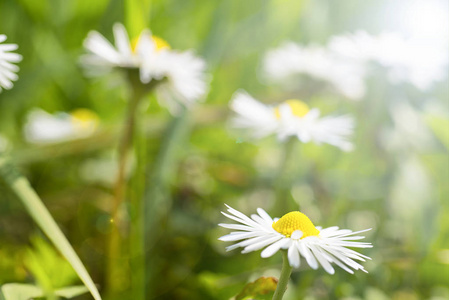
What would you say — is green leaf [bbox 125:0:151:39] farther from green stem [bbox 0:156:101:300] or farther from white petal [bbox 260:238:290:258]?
white petal [bbox 260:238:290:258]

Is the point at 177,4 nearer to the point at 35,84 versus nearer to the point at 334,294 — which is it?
the point at 35,84

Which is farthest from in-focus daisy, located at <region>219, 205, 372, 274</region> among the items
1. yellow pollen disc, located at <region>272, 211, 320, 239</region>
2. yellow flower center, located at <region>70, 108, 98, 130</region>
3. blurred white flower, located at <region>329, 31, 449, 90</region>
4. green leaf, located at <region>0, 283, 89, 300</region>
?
yellow flower center, located at <region>70, 108, 98, 130</region>

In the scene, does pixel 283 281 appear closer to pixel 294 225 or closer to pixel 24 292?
pixel 294 225

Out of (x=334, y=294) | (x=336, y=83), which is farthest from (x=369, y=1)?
(x=334, y=294)

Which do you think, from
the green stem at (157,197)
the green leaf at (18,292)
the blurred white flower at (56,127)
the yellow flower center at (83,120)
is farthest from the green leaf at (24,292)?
the yellow flower center at (83,120)

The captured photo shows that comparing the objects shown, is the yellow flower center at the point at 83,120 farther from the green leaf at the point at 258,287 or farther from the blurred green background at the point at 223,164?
the green leaf at the point at 258,287

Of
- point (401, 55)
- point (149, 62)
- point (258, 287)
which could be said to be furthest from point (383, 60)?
point (258, 287)
